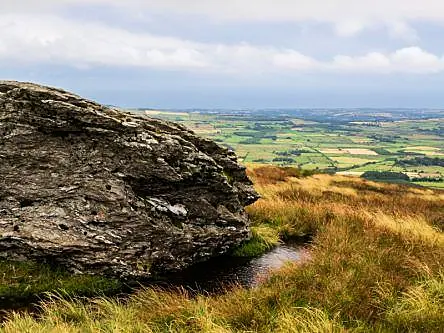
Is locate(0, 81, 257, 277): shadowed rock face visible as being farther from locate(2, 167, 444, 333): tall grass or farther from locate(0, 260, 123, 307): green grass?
locate(2, 167, 444, 333): tall grass

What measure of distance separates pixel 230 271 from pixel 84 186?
212 inches

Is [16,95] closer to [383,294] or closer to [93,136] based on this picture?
[93,136]

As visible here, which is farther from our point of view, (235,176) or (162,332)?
(235,176)

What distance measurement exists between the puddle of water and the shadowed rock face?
28.2 inches

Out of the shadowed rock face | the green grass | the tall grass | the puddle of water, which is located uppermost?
the shadowed rock face

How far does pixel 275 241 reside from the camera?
1775 cm

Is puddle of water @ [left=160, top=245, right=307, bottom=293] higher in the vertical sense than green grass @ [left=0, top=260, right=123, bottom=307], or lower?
lower


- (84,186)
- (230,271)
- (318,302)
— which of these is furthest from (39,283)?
(318,302)

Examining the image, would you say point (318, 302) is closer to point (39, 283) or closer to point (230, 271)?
point (230, 271)

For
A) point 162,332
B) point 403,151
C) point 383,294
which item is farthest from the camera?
point 403,151

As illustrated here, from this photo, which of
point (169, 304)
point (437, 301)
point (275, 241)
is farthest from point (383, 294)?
point (275, 241)

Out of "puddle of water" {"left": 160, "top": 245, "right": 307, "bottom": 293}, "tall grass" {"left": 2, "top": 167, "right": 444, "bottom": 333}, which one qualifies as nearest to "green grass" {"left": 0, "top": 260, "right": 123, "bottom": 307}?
"tall grass" {"left": 2, "top": 167, "right": 444, "bottom": 333}

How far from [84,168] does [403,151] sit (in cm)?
13723

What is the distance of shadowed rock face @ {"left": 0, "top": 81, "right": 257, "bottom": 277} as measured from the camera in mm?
13234
